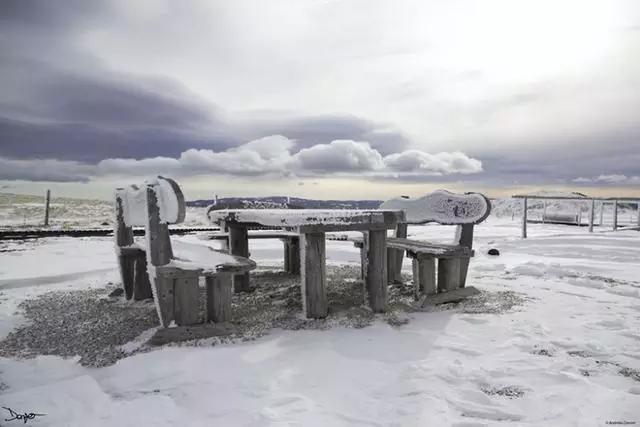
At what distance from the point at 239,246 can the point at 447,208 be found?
2.59m

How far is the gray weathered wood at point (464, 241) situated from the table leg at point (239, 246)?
258 cm

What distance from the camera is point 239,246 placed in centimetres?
548

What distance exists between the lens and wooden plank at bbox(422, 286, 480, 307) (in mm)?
4629

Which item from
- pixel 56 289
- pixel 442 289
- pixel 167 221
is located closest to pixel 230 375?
pixel 167 221

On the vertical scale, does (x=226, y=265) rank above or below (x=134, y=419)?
above

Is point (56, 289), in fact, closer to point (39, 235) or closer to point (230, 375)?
point (230, 375)

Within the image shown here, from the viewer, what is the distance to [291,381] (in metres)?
2.68

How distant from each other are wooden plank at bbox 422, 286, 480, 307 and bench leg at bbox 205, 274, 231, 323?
6.85 feet

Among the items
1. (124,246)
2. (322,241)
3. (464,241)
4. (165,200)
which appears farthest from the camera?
(464,241)

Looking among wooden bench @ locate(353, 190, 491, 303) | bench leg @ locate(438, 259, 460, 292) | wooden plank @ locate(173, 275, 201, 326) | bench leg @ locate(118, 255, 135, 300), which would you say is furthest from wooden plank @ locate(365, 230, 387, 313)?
bench leg @ locate(118, 255, 135, 300)

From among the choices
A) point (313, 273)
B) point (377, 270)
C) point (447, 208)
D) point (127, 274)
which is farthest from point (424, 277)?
point (127, 274)

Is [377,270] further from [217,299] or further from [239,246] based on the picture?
[239,246]

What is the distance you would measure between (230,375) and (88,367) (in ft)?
3.51

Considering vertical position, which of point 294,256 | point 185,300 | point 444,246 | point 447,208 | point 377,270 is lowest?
point 294,256
